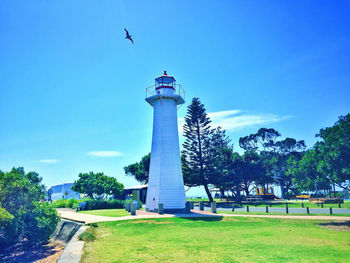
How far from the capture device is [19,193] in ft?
35.4

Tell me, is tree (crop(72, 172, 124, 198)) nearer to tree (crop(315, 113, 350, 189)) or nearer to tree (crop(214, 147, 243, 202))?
tree (crop(214, 147, 243, 202))

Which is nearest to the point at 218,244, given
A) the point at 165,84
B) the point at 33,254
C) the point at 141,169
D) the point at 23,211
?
the point at 33,254

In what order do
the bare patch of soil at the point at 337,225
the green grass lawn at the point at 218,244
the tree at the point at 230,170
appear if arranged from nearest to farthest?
the green grass lawn at the point at 218,244
the bare patch of soil at the point at 337,225
the tree at the point at 230,170

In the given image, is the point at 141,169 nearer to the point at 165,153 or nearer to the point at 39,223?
the point at 165,153

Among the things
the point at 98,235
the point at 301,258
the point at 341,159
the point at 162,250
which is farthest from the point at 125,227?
the point at 341,159

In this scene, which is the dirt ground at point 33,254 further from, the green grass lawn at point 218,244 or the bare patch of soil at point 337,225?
the bare patch of soil at point 337,225

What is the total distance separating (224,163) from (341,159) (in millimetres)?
29319

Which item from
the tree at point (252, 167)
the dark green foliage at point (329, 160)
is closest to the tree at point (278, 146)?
the tree at point (252, 167)

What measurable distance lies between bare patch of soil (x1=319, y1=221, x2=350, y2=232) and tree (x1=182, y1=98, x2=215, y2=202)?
24.0m

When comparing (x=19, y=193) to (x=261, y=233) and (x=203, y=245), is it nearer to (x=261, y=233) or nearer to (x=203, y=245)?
(x=203, y=245)

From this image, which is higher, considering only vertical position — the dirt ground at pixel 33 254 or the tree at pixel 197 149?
the tree at pixel 197 149

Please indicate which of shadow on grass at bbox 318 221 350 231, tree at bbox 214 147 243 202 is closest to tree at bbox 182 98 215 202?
tree at bbox 214 147 243 202

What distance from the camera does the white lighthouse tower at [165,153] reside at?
21.2 metres

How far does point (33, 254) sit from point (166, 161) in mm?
12947
